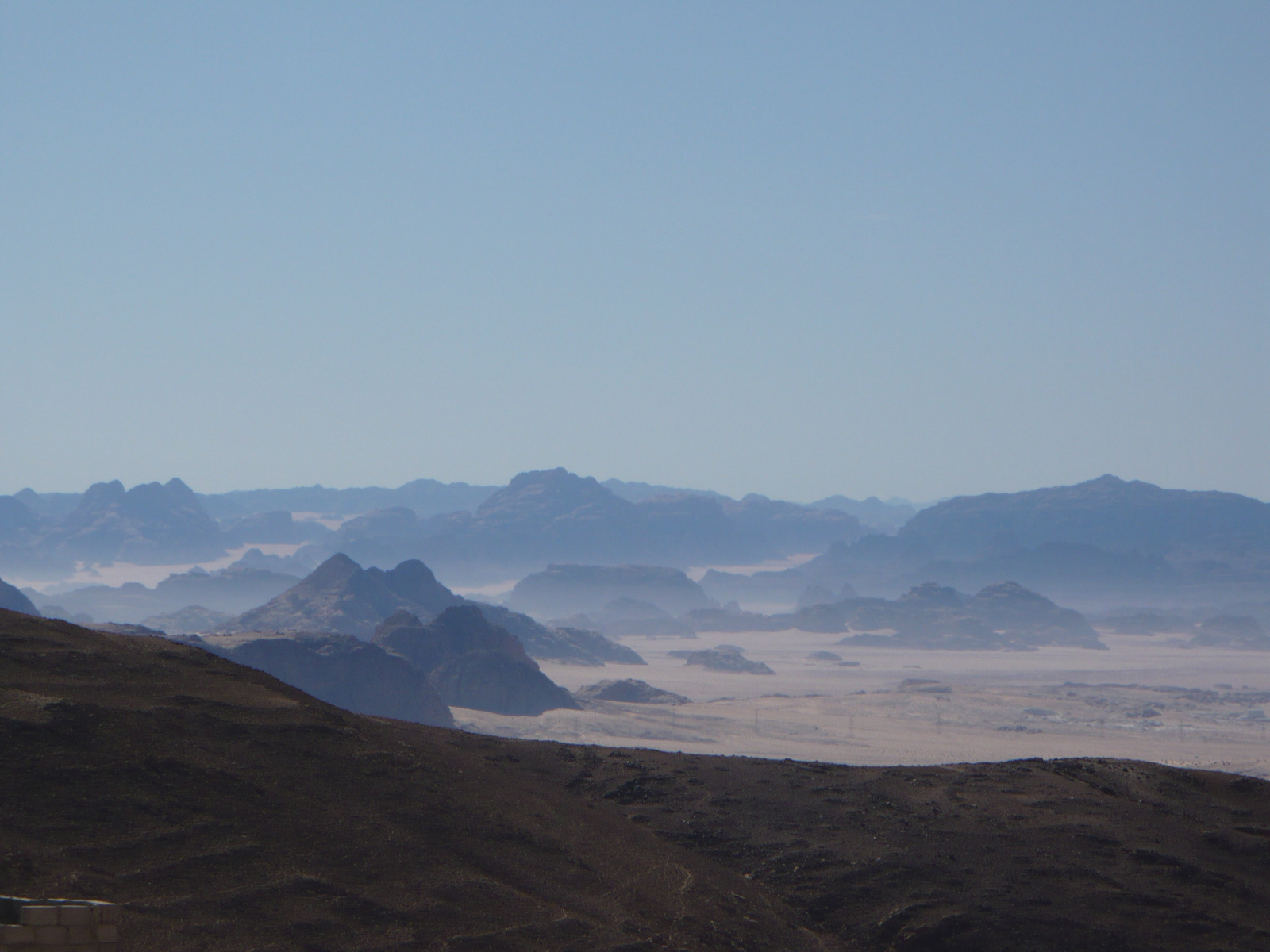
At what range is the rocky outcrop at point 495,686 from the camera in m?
60.1

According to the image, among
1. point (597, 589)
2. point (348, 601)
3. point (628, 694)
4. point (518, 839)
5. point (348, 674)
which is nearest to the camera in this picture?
point (518, 839)

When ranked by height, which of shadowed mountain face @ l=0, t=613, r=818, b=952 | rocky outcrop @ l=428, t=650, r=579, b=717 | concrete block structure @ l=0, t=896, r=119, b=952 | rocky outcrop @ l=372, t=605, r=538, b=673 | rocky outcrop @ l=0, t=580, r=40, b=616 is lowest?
rocky outcrop @ l=428, t=650, r=579, b=717

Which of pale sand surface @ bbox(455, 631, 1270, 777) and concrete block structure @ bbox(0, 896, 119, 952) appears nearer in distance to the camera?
concrete block structure @ bbox(0, 896, 119, 952)

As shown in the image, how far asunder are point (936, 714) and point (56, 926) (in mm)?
69530

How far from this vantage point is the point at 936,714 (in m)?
69.5

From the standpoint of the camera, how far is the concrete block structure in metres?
5.52

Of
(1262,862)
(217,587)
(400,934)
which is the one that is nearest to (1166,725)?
(1262,862)

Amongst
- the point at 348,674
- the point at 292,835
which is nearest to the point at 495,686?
the point at 348,674

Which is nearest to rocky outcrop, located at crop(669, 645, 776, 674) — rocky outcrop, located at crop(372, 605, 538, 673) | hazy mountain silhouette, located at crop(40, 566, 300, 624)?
rocky outcrop, located at crop(372, 605, 538, 673)

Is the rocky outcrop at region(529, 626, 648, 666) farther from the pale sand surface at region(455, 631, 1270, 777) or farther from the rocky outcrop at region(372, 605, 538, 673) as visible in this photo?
the rocky outcrop at region(372, 605, 538, 673)

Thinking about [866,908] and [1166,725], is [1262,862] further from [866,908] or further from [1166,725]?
[1166,725]

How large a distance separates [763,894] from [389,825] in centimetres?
426

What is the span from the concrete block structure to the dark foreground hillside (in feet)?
6.88

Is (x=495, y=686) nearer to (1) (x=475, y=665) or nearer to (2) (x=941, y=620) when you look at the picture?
(1) (x=475, y=665)
